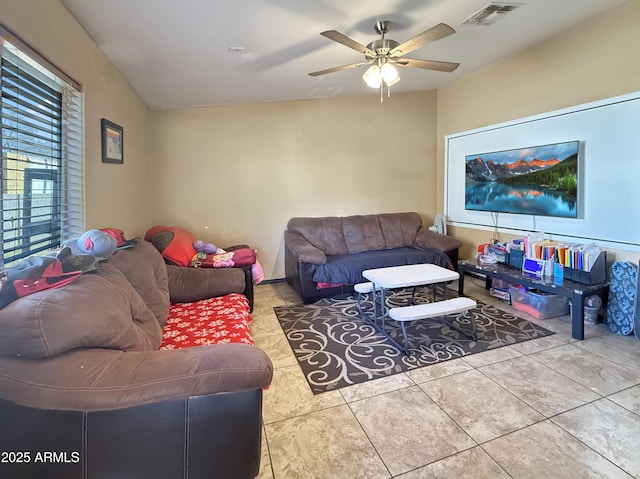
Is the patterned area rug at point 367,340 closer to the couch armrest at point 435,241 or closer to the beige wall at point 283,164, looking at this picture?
the couch armrest at point 435,241

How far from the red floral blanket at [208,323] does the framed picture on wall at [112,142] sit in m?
1.30

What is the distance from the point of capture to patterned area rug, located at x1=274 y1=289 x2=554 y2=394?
7.57ft

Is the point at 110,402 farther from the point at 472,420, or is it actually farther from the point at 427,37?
the point at 427,37

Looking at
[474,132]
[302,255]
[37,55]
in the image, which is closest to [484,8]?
[474,132]

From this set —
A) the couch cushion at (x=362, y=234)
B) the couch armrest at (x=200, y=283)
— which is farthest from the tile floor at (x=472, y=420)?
the couch cushion at (x=362, y=234)

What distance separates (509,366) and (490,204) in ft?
7.64

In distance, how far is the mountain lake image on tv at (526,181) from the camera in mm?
3211

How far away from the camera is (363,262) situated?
3848 millimetres

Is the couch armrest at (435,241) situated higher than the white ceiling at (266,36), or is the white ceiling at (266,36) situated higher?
the white ceiling at (266,36)

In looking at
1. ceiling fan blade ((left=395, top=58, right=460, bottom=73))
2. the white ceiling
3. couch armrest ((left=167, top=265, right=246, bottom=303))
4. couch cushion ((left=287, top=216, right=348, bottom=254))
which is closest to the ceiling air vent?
the white ceiling

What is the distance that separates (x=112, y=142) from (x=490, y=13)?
3.28 metres

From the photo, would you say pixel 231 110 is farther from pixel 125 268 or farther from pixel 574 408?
pixel 574 408

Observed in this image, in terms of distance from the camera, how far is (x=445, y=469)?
4.85 ft

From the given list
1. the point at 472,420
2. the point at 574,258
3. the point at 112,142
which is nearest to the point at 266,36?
the point at 112,142
